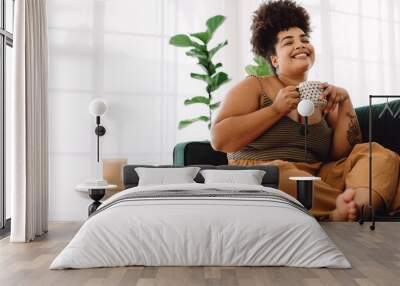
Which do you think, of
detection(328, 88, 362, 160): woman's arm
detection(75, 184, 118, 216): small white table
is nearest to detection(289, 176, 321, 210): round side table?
detection(328, 88, 362, 160): woman's arm

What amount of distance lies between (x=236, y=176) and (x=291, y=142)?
839 mm

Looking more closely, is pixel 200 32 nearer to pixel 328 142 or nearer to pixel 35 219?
pixel 328 142

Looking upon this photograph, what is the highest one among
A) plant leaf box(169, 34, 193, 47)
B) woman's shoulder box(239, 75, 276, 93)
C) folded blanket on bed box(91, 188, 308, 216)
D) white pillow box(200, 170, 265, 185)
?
plant leaf box(169, 34, 193, 47)

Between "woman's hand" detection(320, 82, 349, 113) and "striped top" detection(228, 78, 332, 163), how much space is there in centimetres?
25

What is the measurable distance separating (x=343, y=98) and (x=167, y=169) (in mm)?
2071

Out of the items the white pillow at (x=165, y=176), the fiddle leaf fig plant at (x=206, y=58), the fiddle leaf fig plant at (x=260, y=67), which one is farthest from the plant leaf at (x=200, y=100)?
the white pillow at (x=165, y=176)

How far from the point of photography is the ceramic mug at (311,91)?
20.6ft

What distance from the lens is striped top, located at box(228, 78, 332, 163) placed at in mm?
6176

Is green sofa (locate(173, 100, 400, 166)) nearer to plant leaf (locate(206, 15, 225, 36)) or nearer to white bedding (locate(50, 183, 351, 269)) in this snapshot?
plant leaf (locate(206, 15, 225, 36))

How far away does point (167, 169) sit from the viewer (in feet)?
19.3

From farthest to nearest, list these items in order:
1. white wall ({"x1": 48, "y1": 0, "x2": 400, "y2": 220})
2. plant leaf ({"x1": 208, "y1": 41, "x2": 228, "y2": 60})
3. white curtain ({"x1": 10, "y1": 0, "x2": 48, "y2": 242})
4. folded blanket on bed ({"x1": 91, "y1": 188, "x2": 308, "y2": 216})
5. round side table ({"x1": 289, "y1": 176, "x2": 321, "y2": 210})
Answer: white wall ({"x1": 48, "y1": 0, "x2": 400, "y2": 220})
plant leaf ({"x1": 208, "y1": 41, "x2": 228, "y2": 60})
round side table ({"x1": 289, "y1": 176, "x2": 321, "y2": 210})
white curtain ({"x1": 10, "y1": 0, "x2": 48, "y2": 242})
folded blanket on bed ({"x1": 91, "y1": 188, "x2": 308, "y2": 216})

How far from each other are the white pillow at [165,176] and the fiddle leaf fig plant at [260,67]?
138 centimetres

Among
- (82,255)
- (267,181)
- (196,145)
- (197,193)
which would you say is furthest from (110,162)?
(82,255)

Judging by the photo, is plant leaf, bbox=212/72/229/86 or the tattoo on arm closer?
the tattoo on arm
